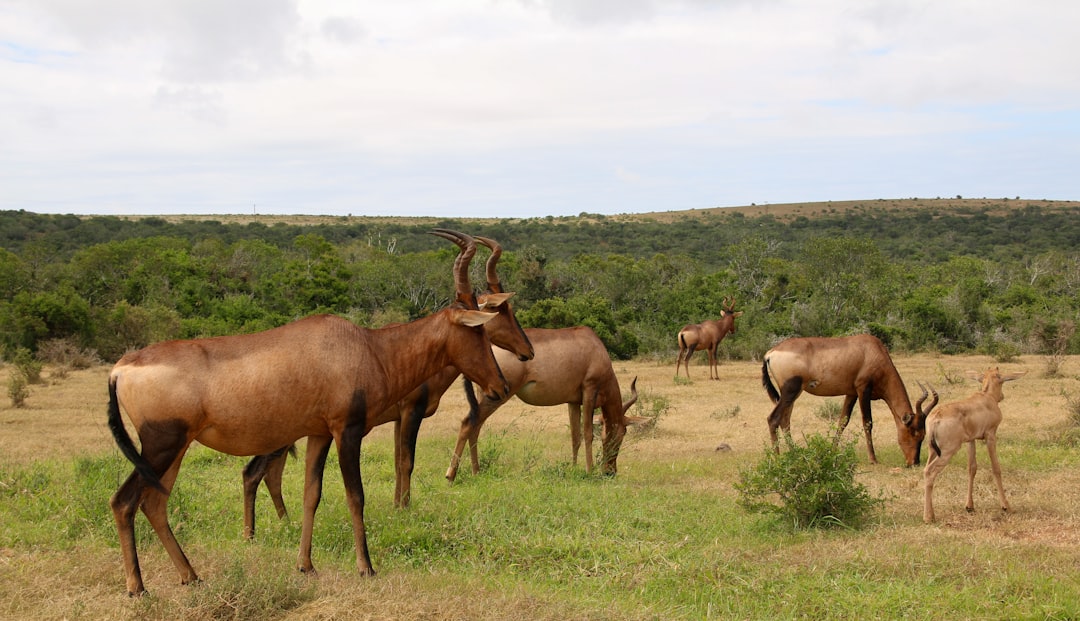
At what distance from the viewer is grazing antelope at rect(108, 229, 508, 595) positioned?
5602mm

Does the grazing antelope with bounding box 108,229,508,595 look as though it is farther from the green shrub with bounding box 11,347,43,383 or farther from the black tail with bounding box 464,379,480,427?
the green shrub with bounding box 11,347,43,383

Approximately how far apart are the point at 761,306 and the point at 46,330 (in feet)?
81.6

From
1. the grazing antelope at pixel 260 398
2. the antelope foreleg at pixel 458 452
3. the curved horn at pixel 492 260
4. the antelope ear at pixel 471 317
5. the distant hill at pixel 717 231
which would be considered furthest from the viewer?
the distant hill at pixel 717 231

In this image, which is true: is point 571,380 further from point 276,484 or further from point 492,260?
point 276,484

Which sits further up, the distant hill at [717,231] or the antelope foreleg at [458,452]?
the antelope foreleg at [458,452]

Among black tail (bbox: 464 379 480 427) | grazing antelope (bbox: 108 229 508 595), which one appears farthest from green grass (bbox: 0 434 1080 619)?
black tail (bbox: 464 379 480 427)

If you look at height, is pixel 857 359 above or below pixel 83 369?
above

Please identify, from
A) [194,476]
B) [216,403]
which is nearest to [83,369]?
[194,476]

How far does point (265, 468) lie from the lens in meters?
7.49

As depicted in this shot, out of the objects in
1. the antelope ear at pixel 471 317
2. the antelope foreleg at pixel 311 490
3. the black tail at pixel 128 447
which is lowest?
the antelope foreleg at pixel 311 490

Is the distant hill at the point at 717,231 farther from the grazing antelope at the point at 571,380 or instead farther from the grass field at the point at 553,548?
the grass field at the point at 553,548

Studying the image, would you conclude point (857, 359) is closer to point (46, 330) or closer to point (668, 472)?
point (668, 472)

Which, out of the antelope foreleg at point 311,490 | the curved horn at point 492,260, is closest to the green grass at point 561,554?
the antelope foreleg at point 311,490

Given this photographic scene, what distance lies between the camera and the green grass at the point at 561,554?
17.9ft
